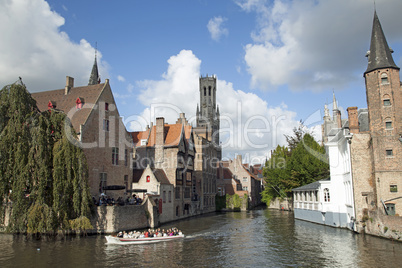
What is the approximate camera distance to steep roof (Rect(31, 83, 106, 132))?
3716 centimetres

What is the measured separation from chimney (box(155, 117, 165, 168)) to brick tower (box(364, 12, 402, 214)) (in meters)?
28.2

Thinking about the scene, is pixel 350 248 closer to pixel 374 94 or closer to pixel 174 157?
pixel 374 94

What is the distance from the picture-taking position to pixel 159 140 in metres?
48.5

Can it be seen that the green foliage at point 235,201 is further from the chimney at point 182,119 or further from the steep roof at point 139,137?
the steep roof at point 139,137

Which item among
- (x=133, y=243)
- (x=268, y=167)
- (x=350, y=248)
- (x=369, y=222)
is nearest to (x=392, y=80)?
(x=369, y=222)

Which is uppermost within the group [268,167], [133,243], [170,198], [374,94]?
[374,94]

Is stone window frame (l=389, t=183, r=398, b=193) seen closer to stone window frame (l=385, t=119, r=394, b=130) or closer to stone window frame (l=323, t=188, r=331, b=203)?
stone window frame (l=385, t=119, r=394, b=130)

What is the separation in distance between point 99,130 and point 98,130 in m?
0.17

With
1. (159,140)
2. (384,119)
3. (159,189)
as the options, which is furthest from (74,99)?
(384,119)

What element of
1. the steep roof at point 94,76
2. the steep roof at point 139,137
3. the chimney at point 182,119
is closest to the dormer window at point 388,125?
the steep roof at point 139,137

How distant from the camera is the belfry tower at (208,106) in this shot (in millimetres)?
137500

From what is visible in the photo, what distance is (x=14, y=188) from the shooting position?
2569 centimetres

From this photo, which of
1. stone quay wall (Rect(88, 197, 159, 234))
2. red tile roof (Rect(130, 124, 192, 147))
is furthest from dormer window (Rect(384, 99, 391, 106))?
red tile roof (Rect(130, 124, 192, 147))

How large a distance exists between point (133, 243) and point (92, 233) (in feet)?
21.2
